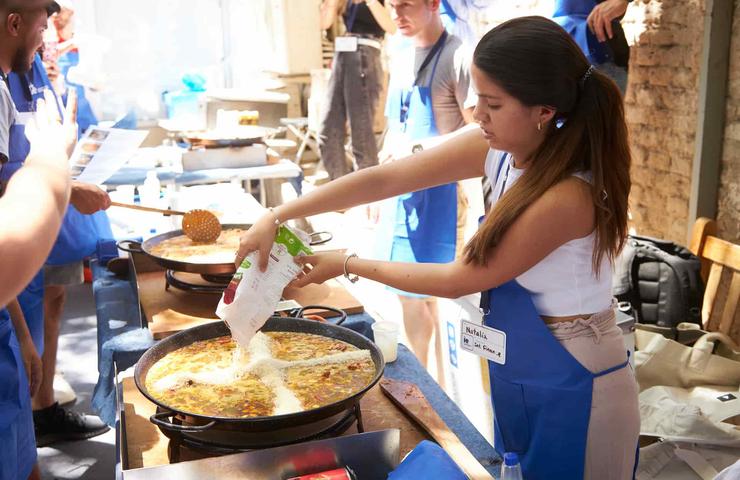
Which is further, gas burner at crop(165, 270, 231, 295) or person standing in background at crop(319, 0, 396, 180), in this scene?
person standing in background at crop(319, 0, 396, 180)

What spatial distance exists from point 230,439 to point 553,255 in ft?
2.83

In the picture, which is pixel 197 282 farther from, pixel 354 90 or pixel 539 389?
pixel 354 90

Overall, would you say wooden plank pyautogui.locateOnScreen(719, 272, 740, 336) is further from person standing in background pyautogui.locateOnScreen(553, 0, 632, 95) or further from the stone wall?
person standing in background pyautogui.locateOnScreen(553, 0, 632, 95)

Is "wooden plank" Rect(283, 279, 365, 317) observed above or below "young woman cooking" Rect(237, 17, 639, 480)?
below

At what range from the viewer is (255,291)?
1.74 metres

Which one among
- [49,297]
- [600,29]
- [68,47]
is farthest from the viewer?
[68,47]

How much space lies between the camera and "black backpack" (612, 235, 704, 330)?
10.3 feet

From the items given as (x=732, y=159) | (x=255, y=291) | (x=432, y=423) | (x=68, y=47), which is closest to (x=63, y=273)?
(x=68, y=47)

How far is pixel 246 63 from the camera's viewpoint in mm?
A: 10164

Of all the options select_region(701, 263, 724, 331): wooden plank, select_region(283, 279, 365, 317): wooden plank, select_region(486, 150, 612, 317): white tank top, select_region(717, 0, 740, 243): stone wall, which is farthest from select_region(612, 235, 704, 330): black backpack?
select_region(486, 150, 612, 317): white tank top

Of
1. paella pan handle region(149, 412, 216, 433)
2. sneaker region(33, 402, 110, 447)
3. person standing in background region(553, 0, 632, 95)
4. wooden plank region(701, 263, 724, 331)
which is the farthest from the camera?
sneaker region(33, 402, 110, 447)

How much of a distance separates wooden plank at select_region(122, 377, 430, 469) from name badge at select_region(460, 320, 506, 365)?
26 centimetres

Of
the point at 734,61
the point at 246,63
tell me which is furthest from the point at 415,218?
the point at 246,63

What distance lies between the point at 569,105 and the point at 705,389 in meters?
→ 1.64
